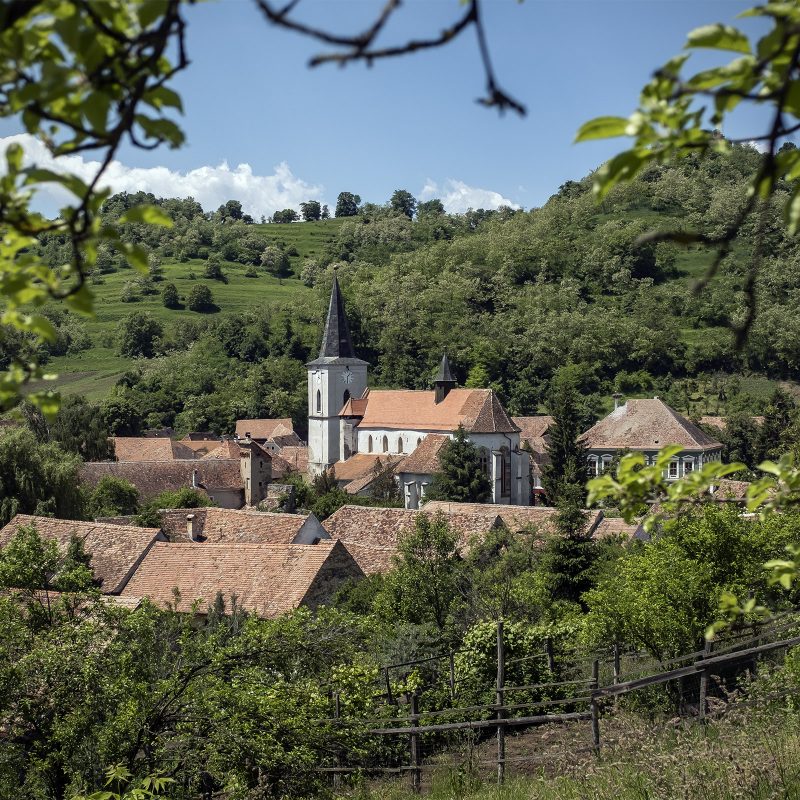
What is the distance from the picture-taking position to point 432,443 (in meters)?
57.7

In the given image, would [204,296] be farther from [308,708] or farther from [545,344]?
[308,708]

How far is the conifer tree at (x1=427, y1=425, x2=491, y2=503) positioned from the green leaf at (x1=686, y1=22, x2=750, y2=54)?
47.2 metres

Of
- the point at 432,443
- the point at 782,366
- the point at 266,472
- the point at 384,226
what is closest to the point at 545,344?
the point at 782,366

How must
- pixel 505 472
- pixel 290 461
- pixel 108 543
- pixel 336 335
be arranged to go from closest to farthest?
pixel 108 543 → pixel 505 472 → pixel 290 461 → pixel 336 335

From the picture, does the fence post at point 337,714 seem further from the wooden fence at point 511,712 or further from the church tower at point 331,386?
the church tower at point 331,386

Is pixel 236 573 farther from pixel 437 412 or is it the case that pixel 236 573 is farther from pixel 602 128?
pixel 437 412

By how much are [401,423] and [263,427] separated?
22.2 m

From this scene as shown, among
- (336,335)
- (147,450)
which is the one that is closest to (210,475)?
(147,450)

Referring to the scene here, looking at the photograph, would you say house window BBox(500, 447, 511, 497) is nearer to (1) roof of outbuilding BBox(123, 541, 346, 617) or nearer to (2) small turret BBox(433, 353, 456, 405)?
(2) small turret BBox(433, 353, 456, 405)

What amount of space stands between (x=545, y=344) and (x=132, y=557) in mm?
65322

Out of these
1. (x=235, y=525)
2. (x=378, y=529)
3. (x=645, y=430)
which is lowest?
(x=378, y=529)

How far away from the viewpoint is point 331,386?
6938cm

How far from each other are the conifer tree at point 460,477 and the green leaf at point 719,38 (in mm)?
47179

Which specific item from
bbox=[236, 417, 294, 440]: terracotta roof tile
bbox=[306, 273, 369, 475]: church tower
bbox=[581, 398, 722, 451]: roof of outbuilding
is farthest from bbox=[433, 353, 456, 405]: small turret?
bbox=[236, 417, 294, 440]: terracotta roof tile
